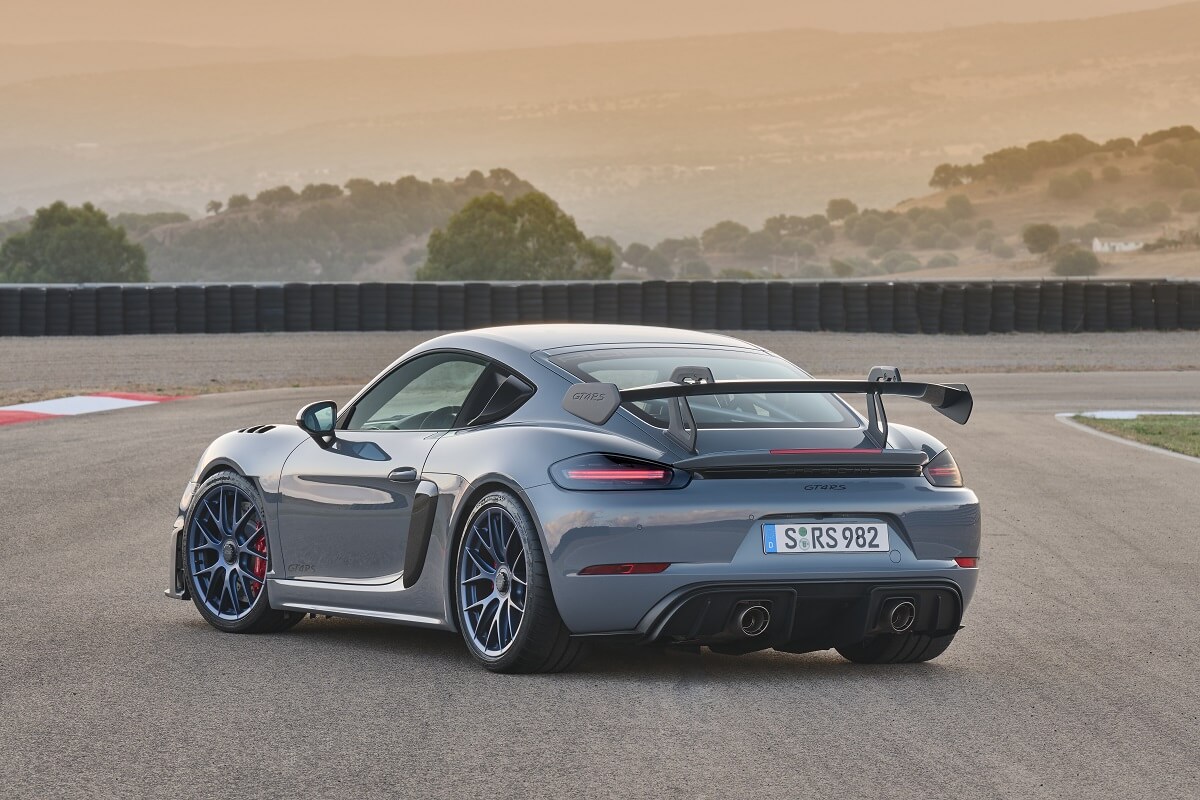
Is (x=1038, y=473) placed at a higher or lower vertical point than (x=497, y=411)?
lower

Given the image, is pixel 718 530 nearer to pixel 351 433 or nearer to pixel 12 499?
pixel 351 433

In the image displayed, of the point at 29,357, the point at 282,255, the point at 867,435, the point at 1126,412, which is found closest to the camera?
the point at 867,435

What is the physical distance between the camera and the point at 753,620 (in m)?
6.36

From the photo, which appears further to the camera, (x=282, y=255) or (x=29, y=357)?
(x=282, y=255)

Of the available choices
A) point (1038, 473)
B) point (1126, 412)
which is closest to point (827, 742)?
point (1038, 473)

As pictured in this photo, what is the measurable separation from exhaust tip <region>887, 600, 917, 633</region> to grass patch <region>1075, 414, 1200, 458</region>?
1131 centimetres

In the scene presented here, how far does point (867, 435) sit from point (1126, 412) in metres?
17.0

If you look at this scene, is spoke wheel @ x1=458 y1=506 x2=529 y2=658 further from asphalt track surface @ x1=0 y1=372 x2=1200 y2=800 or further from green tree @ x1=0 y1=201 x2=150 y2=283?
green tree @ x1=0 y1=201 x2=150 y2=283

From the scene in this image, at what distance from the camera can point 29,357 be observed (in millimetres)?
33188

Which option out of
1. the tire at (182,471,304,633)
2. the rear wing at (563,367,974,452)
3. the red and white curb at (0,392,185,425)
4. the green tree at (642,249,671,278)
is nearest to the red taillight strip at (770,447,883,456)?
the rear wing at (563,367,974,452)

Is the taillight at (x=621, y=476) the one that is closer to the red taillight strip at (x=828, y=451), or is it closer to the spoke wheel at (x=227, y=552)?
the red taillight strip at (x=828, y=451)

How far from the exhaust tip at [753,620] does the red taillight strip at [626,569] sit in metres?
0.33

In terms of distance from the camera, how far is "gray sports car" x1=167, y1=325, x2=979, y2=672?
627cm

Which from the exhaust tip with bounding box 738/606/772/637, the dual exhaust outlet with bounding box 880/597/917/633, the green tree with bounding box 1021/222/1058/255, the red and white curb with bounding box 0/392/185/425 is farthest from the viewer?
the green tree with bounding box 1021/222/1058/255
